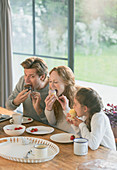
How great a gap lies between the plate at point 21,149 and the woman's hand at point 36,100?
59 cm

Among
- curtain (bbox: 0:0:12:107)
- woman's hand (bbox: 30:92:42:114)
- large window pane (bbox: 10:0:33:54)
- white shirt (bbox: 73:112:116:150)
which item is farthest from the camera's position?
large window pane (bbox: 10:0:33:54)

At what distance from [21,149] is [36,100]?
31.2 inches

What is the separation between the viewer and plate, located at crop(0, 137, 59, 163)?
1733 mm

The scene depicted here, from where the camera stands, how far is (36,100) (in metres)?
2.66

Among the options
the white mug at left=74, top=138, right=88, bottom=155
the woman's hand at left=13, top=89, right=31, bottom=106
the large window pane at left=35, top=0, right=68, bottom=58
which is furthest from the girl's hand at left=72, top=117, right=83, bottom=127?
the large window pane at left=35, top=0, right=68, bottom=58

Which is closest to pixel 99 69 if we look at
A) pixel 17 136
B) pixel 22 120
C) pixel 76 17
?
pixel 76 17

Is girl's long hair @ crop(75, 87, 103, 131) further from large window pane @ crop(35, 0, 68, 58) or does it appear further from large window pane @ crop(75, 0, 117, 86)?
large window pane @ crop(35, 0, 68, 58)

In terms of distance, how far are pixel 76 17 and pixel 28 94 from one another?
151 cm

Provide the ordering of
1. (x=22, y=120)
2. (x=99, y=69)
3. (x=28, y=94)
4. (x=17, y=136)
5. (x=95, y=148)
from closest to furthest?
(x=95, y=148), (x=17, y=136), (x=22, y=120), (x=28, y=94), (x=99, y=69)

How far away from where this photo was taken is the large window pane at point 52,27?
398cm

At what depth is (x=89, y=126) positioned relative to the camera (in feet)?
6.88

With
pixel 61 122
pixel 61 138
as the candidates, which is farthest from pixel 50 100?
pixel 61 138

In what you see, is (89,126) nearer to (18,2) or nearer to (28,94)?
(28,94)

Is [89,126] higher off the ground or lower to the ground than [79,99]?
lower
